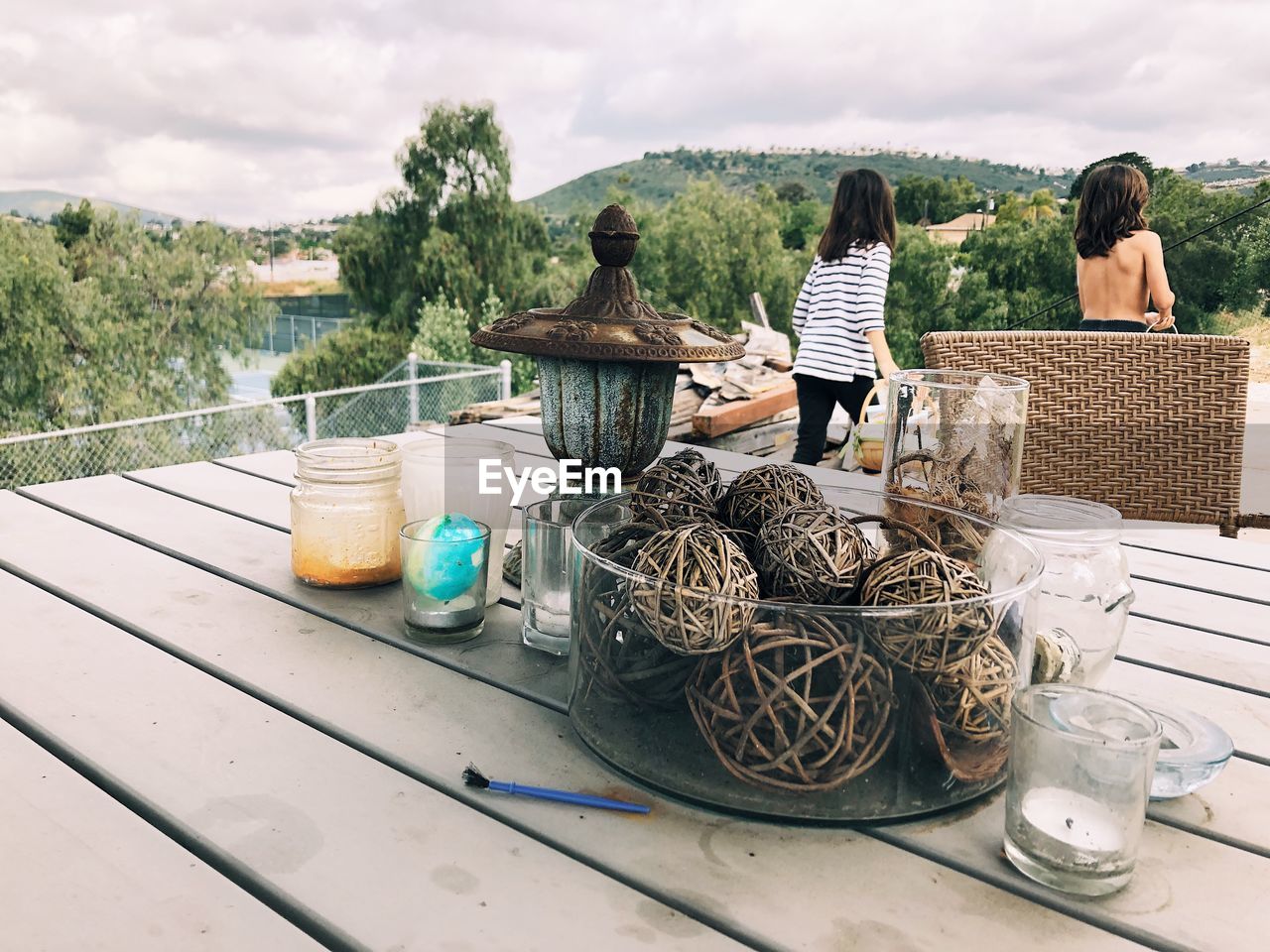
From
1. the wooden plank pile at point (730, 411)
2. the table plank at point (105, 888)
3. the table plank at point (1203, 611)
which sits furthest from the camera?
the wooden plank pile at point (730, 411)

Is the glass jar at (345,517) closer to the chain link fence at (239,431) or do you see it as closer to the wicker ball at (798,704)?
the wicker ball at (798,704)

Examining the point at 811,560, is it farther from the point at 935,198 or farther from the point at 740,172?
the point at 740,172

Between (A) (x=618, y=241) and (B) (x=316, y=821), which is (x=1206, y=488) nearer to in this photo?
(A) (x=618, y=241)

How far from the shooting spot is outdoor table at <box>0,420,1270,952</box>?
0.45 meters

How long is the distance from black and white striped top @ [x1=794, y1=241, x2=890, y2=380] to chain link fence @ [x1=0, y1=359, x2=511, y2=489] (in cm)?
373

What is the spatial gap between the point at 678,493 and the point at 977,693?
0.24m

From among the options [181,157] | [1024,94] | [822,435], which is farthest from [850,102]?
[822,435]

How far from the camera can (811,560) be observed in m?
0.55

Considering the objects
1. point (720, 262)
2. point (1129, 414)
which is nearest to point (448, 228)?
point (720, 262)

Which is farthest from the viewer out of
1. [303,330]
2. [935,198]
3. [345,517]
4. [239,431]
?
[303,330]

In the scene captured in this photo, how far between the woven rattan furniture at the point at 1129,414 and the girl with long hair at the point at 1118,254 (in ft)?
6.33

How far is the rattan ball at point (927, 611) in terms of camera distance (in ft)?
1.64

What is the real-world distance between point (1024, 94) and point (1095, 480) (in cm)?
3184

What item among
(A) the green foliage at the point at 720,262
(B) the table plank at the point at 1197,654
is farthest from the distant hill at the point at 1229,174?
(B) the table plank at the point at 1197,654
